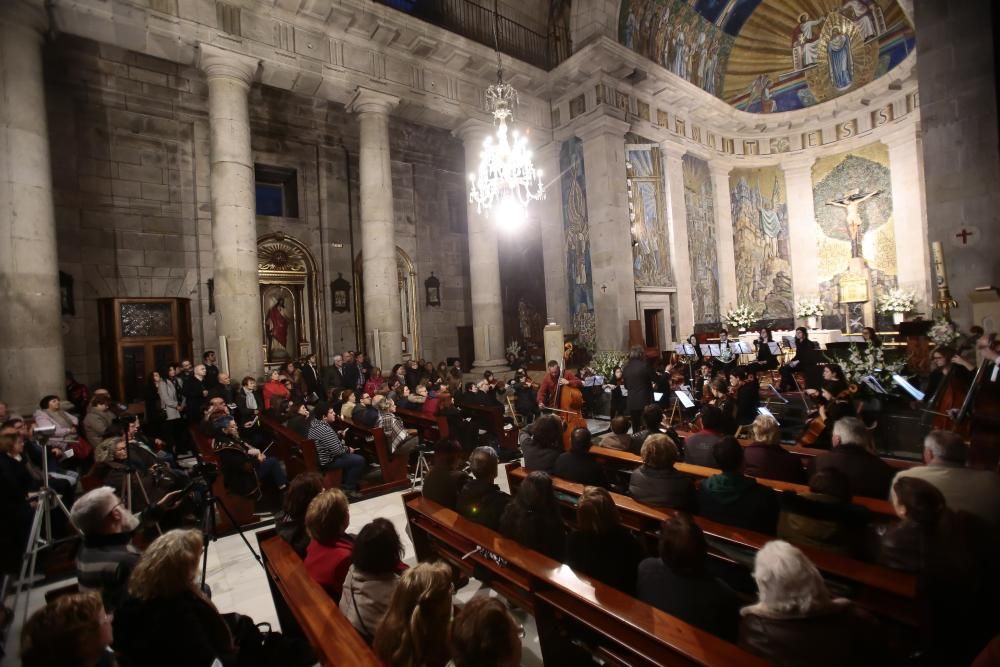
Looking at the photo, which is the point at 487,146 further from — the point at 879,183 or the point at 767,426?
the point at 879,183

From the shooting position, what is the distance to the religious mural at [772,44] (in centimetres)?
1504

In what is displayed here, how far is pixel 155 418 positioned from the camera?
8.31 m

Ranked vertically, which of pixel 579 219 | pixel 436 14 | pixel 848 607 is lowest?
pixel 848 607

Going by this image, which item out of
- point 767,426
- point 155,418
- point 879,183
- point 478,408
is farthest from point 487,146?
point 879,183

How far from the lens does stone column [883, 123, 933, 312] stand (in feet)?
50.7

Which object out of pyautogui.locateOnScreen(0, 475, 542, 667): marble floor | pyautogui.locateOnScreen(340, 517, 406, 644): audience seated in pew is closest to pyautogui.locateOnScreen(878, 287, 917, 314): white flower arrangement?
pyautogui.locateOnScreen(0, 475, 542, 667): marble floor

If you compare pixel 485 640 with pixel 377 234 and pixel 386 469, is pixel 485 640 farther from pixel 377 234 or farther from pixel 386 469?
pixel 377 234

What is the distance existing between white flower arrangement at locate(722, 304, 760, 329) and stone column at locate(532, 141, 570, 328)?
19.8ft

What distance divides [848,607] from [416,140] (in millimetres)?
16154

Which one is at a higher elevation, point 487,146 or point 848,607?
point 487,146

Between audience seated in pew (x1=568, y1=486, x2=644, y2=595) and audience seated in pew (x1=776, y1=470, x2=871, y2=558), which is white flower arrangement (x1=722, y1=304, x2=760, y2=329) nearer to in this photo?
audience seated in pew (x1=776, y1=470, x2=871, y2=558)

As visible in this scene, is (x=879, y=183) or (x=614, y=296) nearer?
(x=614, y=296)

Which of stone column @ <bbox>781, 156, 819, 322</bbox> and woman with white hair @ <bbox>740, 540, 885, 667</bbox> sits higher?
stone column @ <bbox>781, 156, 819, 322</bbox>

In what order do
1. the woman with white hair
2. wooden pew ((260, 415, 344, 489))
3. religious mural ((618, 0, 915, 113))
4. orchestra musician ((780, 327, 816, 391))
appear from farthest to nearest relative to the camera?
religious mural ((618, 0, 915, 113)) < orchestra musician ((780, 327, 816, 391)) < wooden pew ((260, 415, 344, 489)) < the woman with white hair
